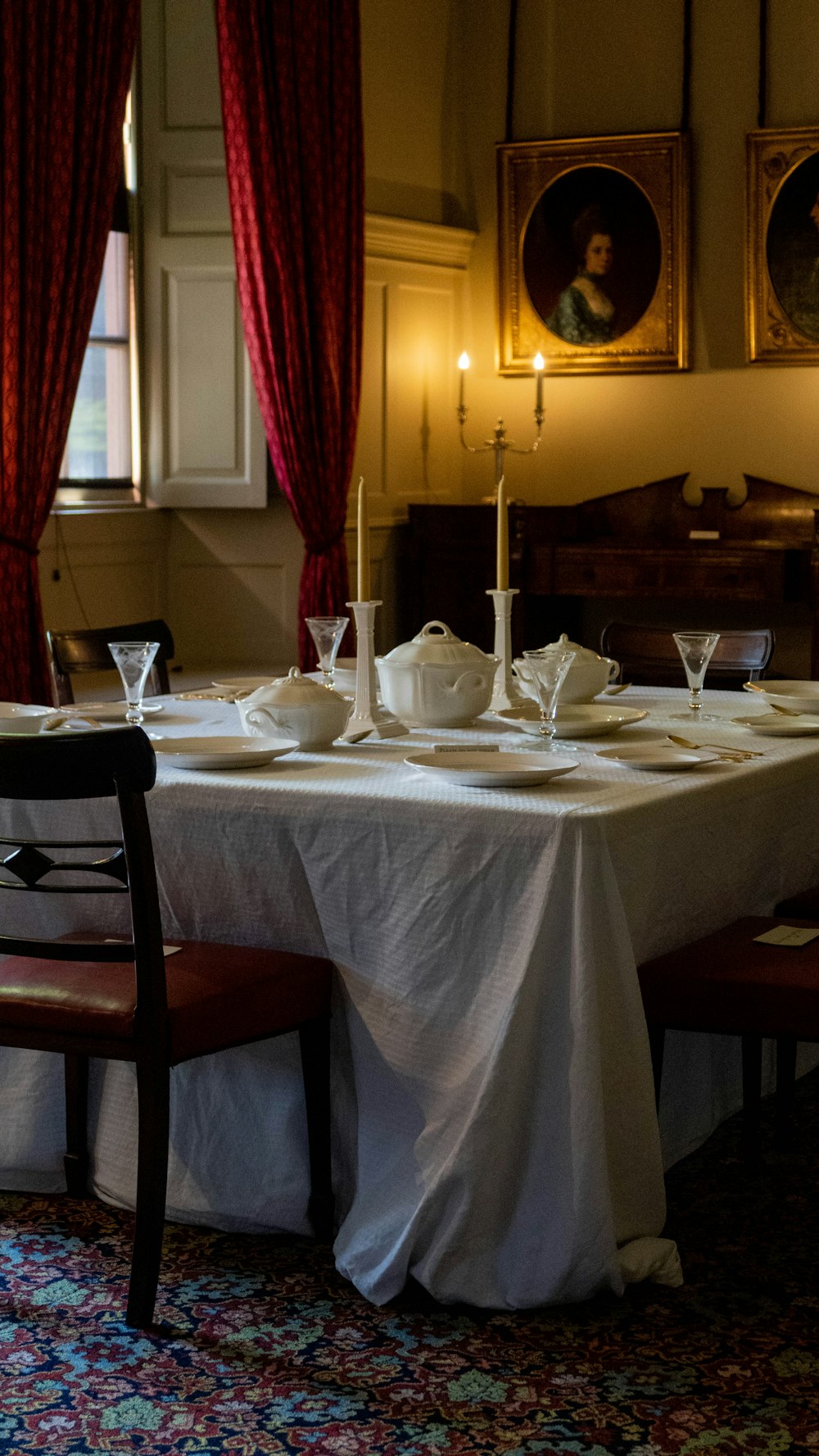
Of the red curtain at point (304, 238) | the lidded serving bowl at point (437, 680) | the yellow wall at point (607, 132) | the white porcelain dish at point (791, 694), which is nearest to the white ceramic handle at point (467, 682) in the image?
the lidded serving bowl at point (437, 680)

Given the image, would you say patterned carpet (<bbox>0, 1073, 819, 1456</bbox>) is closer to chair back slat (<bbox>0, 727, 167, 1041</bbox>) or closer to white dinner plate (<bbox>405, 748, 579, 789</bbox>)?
chair back slat (<bbox>0, 727, 167, 1041</bbox>)

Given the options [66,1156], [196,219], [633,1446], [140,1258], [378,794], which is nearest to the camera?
[633,1446]

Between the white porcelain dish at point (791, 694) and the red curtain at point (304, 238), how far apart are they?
2.62 meters

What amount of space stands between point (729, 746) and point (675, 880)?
0.44 metres

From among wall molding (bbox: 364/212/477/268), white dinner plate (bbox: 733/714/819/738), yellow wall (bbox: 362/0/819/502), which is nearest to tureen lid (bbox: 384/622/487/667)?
white dinner plate (bbox: 733/714/819/738)

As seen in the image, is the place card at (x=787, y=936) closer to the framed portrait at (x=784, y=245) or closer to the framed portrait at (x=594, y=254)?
the framed portrait at (x=784, y=245)

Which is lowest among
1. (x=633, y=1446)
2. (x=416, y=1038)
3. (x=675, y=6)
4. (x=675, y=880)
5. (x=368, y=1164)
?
(x=633, y=1446)

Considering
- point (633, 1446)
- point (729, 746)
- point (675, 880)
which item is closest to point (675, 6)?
point (729, 746)

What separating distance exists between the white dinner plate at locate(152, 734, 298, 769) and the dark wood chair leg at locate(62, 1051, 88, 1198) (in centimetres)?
52

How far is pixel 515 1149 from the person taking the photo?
2301mm

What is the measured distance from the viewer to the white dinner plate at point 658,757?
266cm

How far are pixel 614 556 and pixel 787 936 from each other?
395cm

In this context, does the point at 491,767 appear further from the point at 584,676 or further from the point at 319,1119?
the point at 584,676

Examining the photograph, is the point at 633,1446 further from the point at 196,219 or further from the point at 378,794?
the point at 196,219
